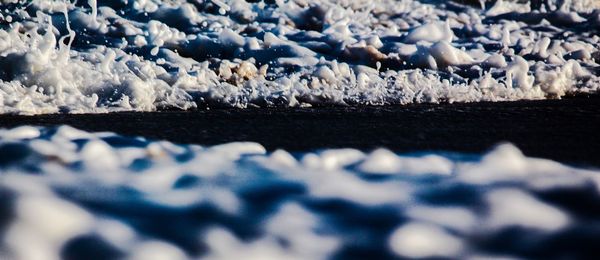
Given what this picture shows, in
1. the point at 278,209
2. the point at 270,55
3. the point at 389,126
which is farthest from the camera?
the point at 270,55

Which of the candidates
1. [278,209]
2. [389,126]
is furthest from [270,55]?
[278,209]

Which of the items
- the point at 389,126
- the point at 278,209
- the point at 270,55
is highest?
the point at 270,55

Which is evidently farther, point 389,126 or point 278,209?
point 389,126

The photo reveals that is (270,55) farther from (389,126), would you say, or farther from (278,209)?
(278,209)

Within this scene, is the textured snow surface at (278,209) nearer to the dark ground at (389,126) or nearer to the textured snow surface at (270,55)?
the dark ground at (389,126)

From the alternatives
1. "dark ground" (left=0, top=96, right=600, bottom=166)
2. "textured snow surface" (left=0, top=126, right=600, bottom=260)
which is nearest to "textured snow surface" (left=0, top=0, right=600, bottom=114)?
"dark ground" (left=0, top=96, right=600, bottom=166)

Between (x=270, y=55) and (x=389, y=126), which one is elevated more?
(x=270, y=55)

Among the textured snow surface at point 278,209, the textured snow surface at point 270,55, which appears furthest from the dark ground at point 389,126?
the textured snow surface at point 278,209

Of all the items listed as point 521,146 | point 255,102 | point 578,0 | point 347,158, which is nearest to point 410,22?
point 578,0
